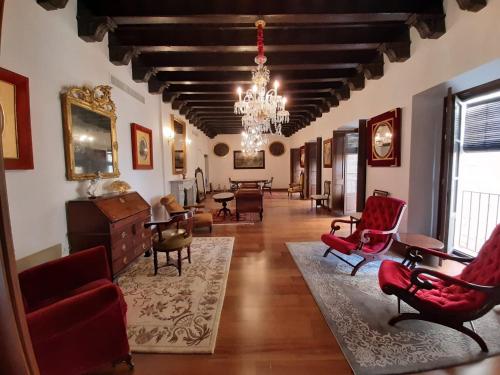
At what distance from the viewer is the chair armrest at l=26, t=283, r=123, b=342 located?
4.38 feet

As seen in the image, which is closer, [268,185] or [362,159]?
[362,159]

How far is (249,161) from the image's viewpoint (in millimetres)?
12492

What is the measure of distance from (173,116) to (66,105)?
369cm

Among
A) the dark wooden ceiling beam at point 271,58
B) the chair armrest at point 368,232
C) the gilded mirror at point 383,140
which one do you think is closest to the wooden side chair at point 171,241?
the chair armrest at point 368,232

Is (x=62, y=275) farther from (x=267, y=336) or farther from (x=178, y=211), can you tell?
(x=178, y=211)

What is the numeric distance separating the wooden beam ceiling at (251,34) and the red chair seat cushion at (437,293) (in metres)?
2.75

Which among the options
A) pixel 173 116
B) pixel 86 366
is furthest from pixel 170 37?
pixel 86 366

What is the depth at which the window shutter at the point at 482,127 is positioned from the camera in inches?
115

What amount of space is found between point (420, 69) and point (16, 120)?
4643 mm

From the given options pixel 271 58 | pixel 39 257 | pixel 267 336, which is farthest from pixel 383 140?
pixel 39 257

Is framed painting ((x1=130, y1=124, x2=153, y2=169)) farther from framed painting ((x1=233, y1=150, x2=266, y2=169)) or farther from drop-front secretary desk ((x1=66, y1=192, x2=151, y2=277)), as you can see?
framed painting ((x1=233, y1=150, x2=266, y2=169))

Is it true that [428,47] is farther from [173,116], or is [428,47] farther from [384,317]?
[173,116]

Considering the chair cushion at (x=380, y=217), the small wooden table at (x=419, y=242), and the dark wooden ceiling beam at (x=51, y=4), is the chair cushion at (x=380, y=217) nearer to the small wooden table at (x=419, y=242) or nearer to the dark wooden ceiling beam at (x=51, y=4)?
the small wooden table at (x=419, y=242)

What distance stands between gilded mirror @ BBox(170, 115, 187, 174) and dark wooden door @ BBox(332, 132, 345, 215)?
425 centimetres
